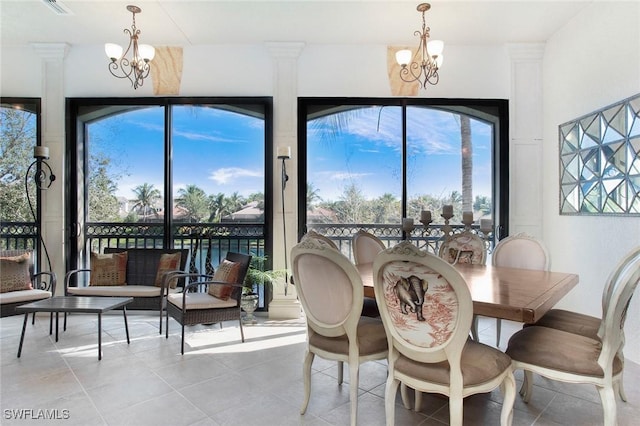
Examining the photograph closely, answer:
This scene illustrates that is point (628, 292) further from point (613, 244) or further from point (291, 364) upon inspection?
point (291, 364)

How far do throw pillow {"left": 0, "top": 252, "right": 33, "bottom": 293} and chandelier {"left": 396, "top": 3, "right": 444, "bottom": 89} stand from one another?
4373mm

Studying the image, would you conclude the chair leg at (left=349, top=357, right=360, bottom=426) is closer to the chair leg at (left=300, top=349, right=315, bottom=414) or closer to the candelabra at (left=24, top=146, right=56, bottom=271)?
the chair leg at (left=300, top=349, right=315, bottom=414)

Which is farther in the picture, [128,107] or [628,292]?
[128,107]

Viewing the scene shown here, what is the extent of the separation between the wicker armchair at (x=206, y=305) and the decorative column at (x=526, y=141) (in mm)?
3219

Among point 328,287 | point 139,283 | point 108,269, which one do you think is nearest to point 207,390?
point 328,287

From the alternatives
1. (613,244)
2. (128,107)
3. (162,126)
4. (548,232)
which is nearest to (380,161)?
(548,232)

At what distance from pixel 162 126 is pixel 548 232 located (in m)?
4.79

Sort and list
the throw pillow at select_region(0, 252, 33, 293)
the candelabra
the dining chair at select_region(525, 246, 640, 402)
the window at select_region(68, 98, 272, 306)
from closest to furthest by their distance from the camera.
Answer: the dining chair at select_region(525, 246, 640, 402) → the throw pillow at select_region(0, 252, 33, 293) → the candelabra → the window at select_region(68, 98, 272, 306)

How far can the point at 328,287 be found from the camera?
5.81ft

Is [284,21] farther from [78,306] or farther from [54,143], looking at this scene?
[78,306]

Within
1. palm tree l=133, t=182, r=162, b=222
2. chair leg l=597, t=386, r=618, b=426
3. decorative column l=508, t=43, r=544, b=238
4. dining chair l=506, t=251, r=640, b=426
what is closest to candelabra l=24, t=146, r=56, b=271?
palm tree l=133, t=182, r=162, b=222

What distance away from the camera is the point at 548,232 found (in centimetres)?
388

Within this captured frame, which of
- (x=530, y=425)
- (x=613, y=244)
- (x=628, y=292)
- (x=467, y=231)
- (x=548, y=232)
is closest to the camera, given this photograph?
(x=628, y=292)

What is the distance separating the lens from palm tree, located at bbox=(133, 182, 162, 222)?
416 cm
